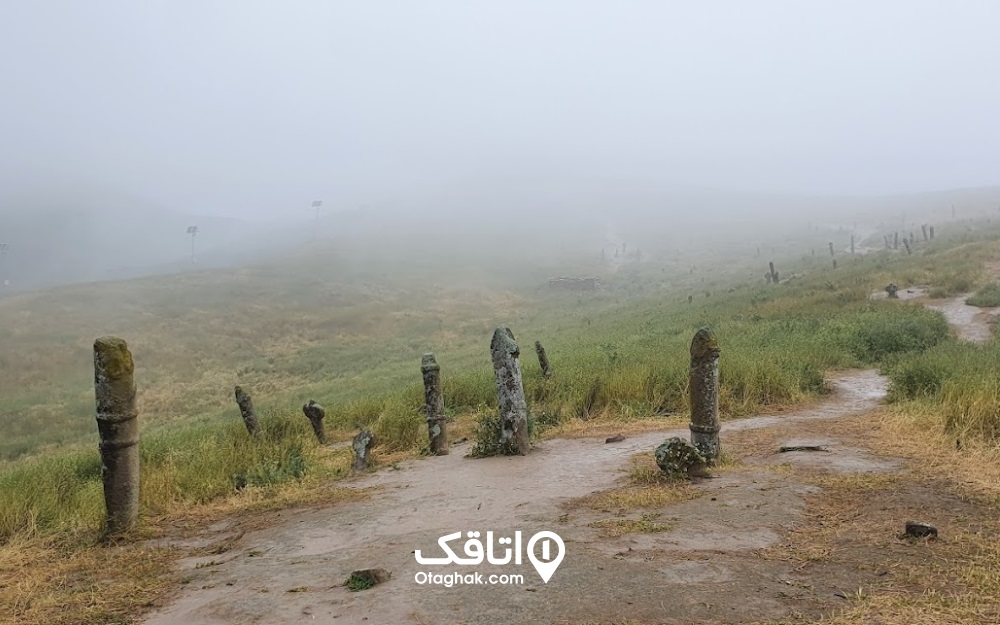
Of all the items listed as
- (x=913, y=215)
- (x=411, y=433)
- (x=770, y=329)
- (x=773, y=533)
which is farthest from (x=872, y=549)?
(x=913, y=215)

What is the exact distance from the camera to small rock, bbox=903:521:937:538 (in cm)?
497

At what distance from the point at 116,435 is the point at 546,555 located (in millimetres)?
5247

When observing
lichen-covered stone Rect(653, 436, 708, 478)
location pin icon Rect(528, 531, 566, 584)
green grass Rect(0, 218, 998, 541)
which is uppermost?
location pin icon Rect(528, 531, 566, 584)

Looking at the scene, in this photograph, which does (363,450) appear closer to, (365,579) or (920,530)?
(365,579)

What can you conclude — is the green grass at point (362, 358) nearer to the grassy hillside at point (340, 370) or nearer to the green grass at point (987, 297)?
the grassy hillside at point (340, 370)

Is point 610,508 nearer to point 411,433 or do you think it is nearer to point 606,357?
point 411,433

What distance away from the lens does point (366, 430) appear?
10406 mm

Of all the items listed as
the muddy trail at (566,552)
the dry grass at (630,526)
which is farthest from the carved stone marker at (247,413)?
the dry grass at (630,526)

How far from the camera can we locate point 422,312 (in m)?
55.3

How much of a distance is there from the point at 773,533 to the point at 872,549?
0.78 metres

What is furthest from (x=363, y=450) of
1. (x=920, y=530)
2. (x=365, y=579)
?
(x=920, y=530)

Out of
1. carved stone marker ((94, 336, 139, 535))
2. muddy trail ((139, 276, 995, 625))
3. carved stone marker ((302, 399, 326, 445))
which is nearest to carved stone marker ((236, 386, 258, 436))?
carved stone marker ((302, 399, 326, 445))

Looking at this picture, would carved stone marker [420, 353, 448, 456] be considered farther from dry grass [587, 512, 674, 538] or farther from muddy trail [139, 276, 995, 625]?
dry grass [587, 512, 674, 538]

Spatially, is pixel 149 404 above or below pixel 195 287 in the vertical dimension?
below
